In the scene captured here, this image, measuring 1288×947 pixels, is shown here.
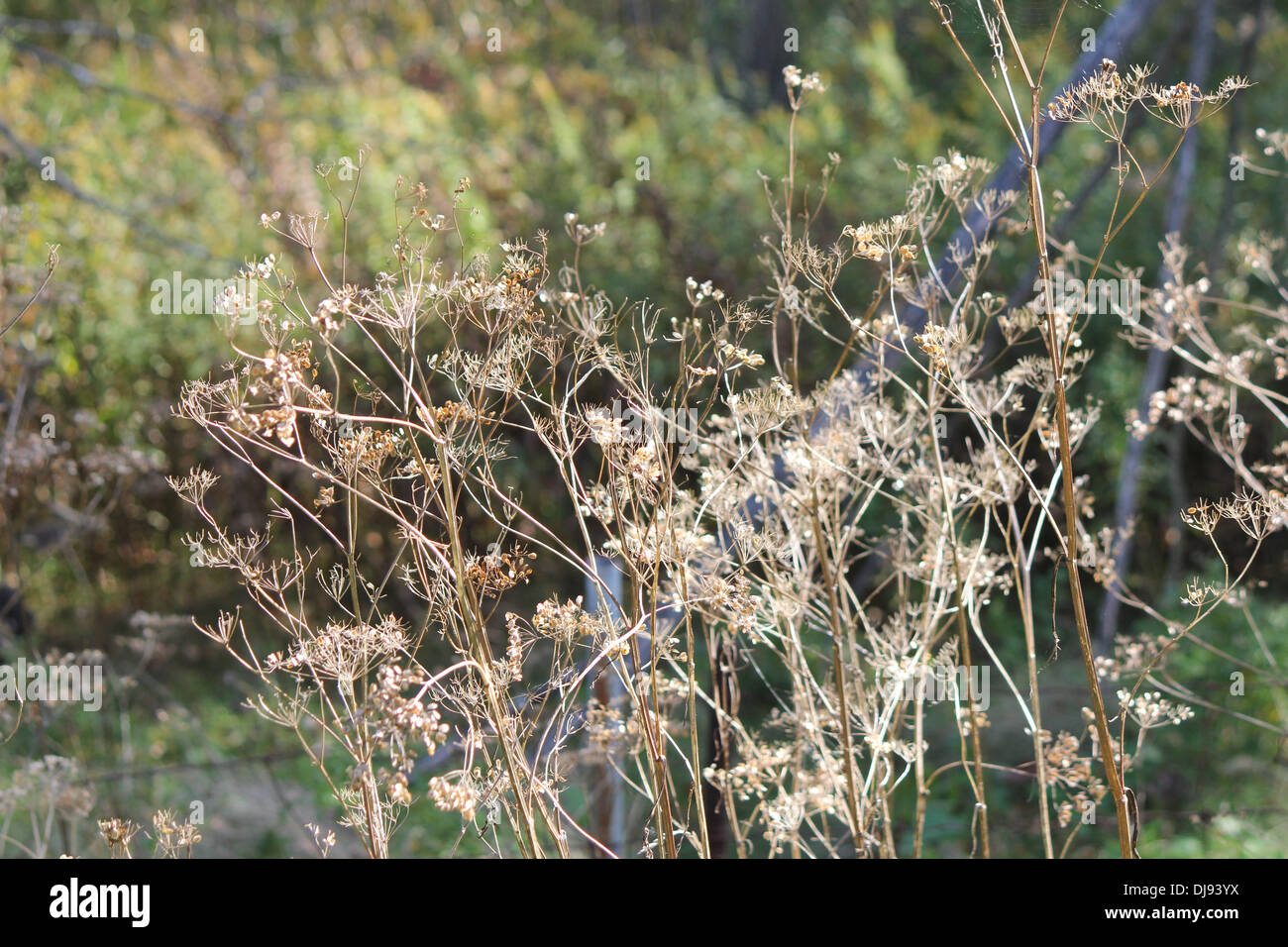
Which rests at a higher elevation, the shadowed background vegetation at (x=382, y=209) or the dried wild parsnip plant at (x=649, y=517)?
the shadowed background vegetation at (x=382, y=209)

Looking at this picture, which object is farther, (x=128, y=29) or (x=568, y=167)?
(x=128, y=29)

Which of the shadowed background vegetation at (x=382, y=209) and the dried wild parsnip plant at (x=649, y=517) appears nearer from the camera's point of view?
the dried wild parsnip plant at (x=649, y=517)

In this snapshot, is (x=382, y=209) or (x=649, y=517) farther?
(x=382, y=209)

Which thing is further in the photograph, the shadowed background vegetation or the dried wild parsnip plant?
the shadowed background vegetation

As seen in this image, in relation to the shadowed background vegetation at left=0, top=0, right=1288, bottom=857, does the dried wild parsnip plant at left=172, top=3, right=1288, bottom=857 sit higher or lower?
lower

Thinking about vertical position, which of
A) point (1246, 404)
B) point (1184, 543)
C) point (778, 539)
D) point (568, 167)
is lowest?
point (778, 539)

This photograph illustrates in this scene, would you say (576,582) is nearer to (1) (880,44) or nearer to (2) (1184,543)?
(2) (1184,543)

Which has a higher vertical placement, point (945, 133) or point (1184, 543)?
point (945, 133)

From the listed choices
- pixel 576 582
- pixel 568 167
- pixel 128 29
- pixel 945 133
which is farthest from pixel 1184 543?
pixel 128 29

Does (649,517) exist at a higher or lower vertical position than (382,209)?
lower

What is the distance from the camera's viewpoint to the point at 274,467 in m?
4.77
